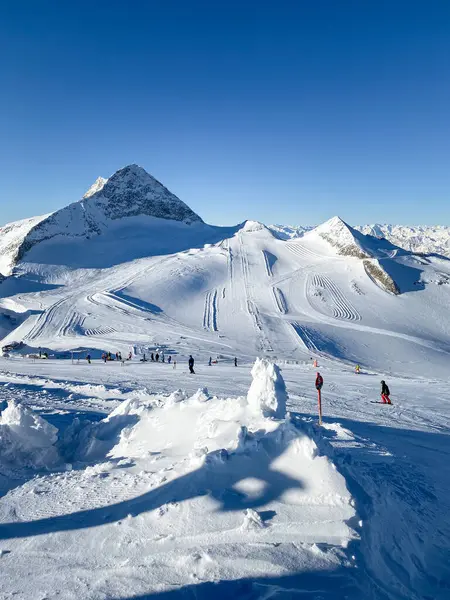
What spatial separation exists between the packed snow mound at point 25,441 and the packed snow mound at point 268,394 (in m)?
A: 4.19

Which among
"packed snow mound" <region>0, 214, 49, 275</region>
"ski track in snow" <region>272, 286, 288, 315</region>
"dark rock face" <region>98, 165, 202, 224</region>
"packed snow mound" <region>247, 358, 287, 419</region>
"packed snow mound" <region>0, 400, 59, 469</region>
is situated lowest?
"packed snow mound" <region>0, 400, 59, 469</region>

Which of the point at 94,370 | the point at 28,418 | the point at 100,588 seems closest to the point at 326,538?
the point at 100,588

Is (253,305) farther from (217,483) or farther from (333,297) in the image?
(217,483)

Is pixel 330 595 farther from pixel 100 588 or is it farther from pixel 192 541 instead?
pixel 100 588

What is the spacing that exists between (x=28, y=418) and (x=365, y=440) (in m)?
7.31

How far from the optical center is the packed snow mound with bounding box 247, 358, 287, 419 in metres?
7.21

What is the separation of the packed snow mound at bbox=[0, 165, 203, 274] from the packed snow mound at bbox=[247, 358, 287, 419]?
5560 cm

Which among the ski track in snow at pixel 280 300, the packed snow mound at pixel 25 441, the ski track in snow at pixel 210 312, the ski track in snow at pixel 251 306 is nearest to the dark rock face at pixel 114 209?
the ski track in snow at pixel 251 306

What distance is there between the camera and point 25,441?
763cm

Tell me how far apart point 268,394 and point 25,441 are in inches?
196

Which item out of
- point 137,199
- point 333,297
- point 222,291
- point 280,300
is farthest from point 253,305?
point 137,199

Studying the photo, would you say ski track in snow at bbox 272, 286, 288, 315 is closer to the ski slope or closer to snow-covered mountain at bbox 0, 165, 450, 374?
the ski slope

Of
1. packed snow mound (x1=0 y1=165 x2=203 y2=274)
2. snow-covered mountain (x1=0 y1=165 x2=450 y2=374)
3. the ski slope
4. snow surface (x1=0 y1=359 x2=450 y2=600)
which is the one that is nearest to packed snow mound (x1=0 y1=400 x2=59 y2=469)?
snow surface (x1=0 y1=359 x2=450 y2=600)

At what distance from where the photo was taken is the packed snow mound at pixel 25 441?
7.30 m
